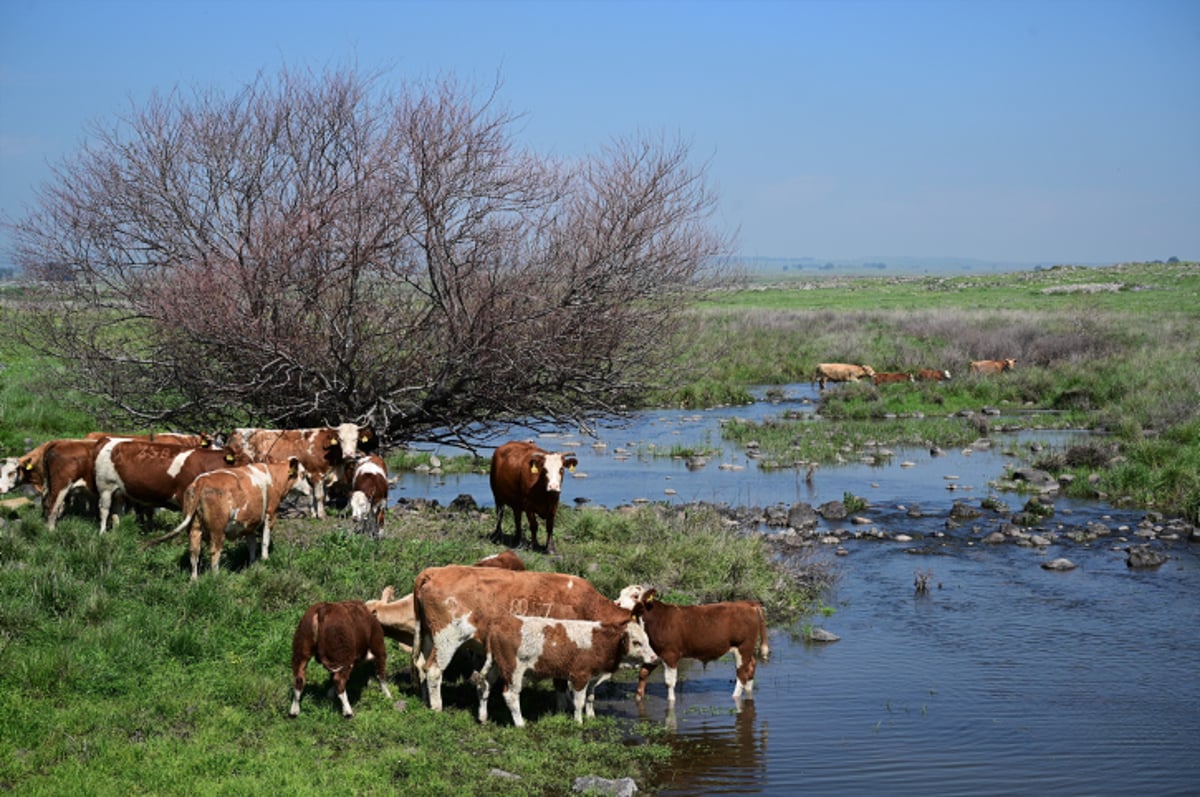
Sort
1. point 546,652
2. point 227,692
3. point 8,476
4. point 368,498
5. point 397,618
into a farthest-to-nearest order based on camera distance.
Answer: point 8,476
point 368,498
point 397,618
point 546,652
point 227,692

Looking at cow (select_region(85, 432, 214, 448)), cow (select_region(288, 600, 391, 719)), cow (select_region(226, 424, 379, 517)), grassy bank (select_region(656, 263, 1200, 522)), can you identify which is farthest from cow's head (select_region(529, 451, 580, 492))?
grassy bank (select_region(656, 263, 1200, 522))

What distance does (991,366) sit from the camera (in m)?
37.2

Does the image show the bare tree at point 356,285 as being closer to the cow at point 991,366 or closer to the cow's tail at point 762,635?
the cow's tail at point 762,635

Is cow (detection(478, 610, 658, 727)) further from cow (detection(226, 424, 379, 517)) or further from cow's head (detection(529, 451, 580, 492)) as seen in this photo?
cow (detection(226, 424, 379, 517))

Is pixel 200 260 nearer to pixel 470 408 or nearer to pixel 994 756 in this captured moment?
pixel 470 408

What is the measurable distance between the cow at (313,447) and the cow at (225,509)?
117 inches

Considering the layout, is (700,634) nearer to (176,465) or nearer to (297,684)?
(297,684)

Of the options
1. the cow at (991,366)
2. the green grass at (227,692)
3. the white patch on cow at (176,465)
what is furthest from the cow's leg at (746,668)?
the cow at (991,366)

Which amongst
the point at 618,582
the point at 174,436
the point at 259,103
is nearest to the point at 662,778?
the point at 618,582

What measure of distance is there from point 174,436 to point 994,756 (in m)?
11.0

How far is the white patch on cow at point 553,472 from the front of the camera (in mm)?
14117

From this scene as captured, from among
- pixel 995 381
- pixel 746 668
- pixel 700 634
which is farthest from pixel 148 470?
pixel 995 381

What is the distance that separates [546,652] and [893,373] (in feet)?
96.4

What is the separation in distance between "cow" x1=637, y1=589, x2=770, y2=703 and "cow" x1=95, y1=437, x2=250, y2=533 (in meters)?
5.59
